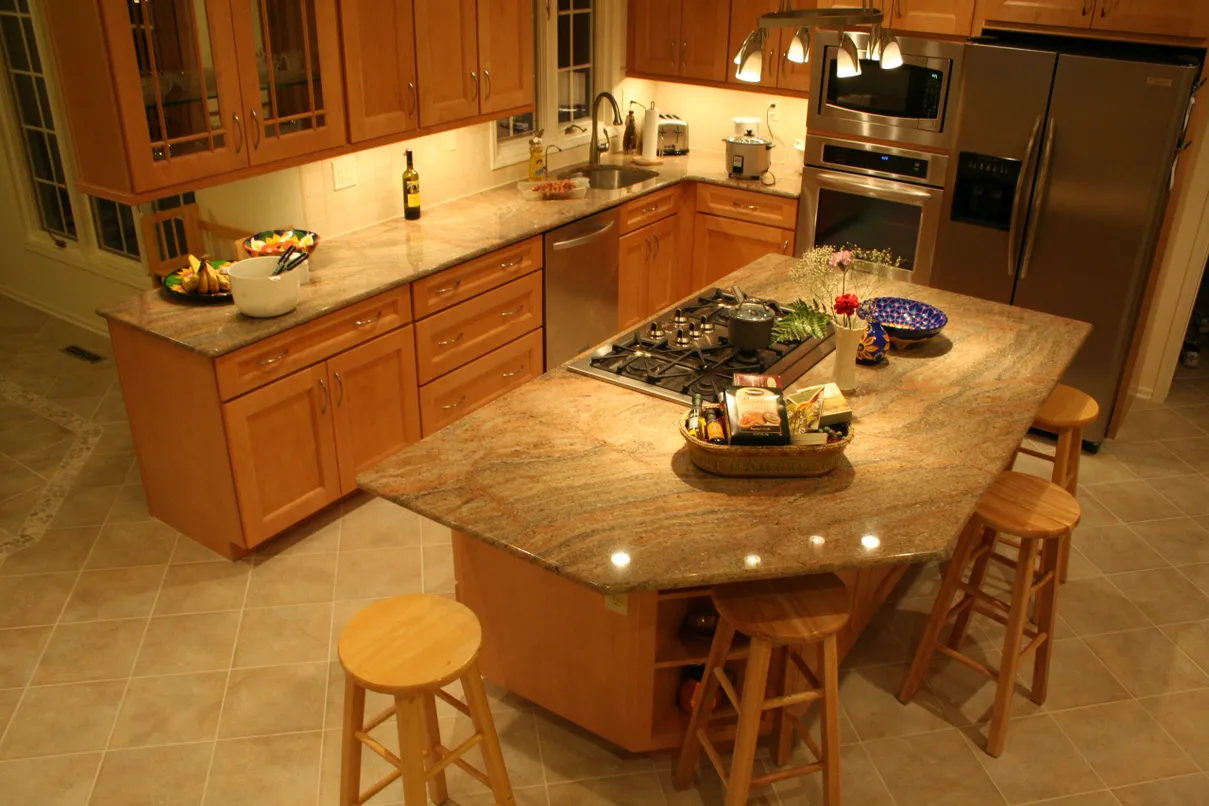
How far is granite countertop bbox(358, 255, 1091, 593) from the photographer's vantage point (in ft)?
7.00

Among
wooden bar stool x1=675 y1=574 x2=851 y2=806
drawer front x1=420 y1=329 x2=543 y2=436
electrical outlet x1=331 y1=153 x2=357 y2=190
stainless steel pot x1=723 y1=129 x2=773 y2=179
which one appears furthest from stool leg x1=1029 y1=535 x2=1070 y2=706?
electrical outlet x1=331 y1=153 x2=357 y2=190

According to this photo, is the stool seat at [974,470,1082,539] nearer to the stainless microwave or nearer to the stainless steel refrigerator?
the stainless steel refrigerator

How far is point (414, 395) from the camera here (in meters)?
3.89

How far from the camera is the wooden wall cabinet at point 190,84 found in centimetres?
287

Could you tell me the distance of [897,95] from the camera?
171 inches

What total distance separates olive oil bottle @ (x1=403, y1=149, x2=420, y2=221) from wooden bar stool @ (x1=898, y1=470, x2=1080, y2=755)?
2644 mm

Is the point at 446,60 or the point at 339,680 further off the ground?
the point at 446,60

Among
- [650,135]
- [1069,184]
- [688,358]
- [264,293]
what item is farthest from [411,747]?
[650,135]

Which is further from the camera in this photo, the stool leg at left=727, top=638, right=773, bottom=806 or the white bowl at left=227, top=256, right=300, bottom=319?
the white bowl at left=227, top=256, right=300, bottom=319

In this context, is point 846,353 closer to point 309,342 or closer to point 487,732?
point 487,732

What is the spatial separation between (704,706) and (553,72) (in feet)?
11.7

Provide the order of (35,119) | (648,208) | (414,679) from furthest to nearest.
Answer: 1. (35,119)
2. (648,208)
3. (414,679)

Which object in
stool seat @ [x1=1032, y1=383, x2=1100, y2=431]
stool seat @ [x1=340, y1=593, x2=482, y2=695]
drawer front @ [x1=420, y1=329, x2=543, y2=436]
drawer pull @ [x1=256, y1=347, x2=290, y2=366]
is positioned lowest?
drawer front @ [x1=420, y1=329, x2=543, y2=436]

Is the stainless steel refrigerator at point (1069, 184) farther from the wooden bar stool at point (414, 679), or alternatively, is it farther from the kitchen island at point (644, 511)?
the wooden bar stool at point (414, 679)
